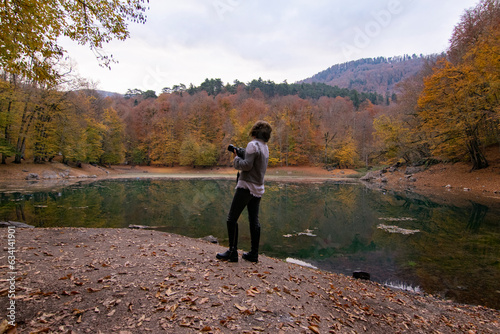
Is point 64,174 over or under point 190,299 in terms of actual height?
under

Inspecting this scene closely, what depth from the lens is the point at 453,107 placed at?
21.2 meters

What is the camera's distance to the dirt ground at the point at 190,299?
247 centimetres

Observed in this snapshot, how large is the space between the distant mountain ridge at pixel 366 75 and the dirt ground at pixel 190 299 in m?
137

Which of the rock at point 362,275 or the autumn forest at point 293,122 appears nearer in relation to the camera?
the rock at point 362,275

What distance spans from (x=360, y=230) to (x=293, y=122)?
48029 mm

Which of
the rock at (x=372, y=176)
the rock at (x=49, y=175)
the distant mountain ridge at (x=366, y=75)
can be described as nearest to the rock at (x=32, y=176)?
the rock at (x=49, y=175)

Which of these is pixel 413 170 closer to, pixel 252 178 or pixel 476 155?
pixel 476 155

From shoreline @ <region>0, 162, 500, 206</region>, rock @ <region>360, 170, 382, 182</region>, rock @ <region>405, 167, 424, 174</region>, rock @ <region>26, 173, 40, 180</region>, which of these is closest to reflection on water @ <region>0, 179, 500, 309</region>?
shoreline @ <region>0, 162, 500, 206</region>

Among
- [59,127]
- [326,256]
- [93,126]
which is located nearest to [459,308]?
[326,256]

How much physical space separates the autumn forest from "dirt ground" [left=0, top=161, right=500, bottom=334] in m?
5.22

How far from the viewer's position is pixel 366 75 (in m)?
147

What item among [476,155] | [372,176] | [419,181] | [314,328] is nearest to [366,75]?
[372,176]

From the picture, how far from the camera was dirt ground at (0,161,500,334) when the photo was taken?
2.47m

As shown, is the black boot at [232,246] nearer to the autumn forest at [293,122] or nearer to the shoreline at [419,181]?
the autumn forest at [293,122]
